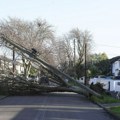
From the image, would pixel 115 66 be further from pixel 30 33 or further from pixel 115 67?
pixel 30 33

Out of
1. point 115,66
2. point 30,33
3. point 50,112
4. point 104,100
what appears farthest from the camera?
point 115,66

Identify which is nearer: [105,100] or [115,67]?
[105,100]

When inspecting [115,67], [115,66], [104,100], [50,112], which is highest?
[115,66]

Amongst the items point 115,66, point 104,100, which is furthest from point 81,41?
point 104,100

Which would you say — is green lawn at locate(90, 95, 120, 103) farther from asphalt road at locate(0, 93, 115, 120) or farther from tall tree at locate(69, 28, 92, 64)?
tall tree at locate(69, 28, 92, 64)

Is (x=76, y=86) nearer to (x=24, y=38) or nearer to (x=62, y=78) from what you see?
(x=62, y=78)

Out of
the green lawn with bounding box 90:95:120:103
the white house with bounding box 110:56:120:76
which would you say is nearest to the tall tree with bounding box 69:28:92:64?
the white house with bounding box 110:56:120:76

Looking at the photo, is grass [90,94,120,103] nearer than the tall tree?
Yes

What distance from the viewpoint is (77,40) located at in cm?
11800

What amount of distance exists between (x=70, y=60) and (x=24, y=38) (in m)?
38.3

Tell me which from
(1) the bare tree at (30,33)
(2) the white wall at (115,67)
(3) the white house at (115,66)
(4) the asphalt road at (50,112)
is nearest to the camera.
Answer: (4) the asphalt road at (50,112)

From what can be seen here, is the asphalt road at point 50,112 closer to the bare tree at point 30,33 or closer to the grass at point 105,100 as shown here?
the grass at point 105,100

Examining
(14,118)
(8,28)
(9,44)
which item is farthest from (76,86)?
(8,28)

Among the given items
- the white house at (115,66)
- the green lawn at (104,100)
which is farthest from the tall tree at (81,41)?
the green lawn at (104,100)
